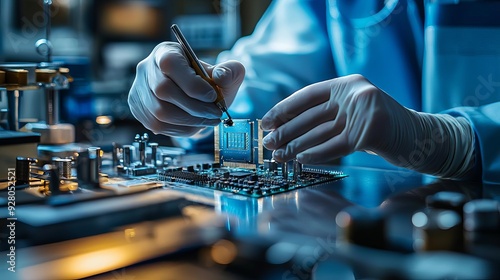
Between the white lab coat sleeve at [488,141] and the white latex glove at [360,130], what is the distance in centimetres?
2

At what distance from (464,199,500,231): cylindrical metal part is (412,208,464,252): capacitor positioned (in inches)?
2.2

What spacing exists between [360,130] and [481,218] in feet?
1.06

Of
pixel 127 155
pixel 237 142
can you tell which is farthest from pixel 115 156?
pixel 237 142

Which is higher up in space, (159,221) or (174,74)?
(174,74)

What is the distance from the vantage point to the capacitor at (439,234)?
24.9 inches

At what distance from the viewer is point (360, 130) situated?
3.25 feet

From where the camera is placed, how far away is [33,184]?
1.08m

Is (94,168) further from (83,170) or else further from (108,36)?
(108,36)

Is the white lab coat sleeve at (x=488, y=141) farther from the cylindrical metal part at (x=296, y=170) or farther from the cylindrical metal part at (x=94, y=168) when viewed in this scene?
the cylindrical metal part at (x=94, y=168)

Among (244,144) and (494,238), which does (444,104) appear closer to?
(244,144)

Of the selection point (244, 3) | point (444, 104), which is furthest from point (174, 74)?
point (244, 3)

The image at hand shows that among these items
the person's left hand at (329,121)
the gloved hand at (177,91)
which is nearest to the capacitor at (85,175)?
the gloved hand at (177,91)

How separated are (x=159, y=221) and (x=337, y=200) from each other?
0.33 meters

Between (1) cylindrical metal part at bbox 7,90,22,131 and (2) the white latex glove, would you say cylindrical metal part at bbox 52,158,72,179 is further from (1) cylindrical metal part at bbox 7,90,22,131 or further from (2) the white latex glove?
(2) the white latex glove
